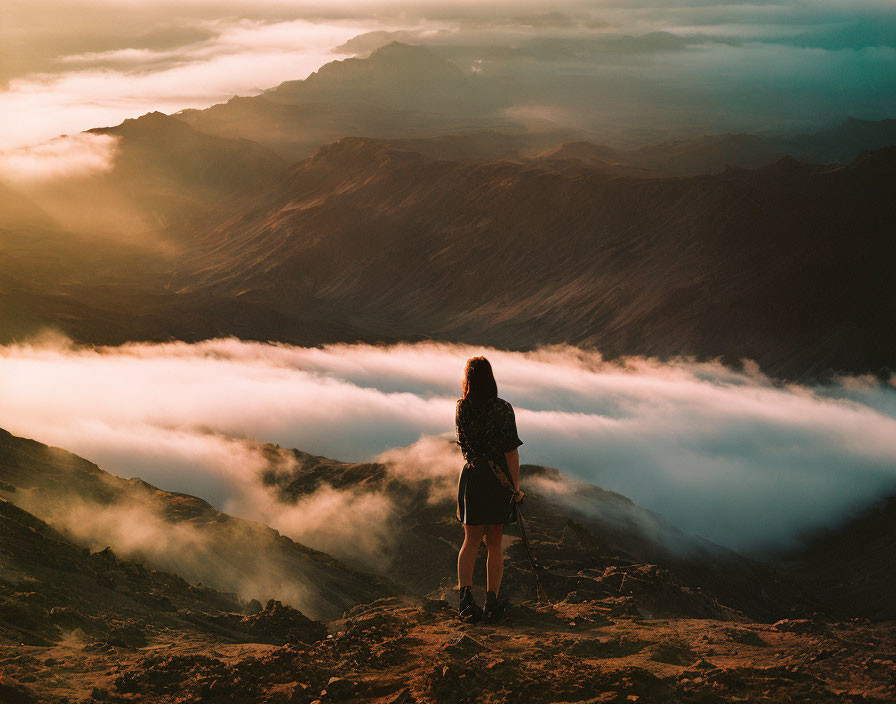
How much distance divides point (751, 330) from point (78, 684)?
216 feet

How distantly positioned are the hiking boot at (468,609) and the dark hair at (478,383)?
1650 mm

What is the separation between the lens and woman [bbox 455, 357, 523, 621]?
8.06 m

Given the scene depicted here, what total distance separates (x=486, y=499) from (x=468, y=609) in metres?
1.01

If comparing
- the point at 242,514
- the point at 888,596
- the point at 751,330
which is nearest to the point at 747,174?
the point at 751,330

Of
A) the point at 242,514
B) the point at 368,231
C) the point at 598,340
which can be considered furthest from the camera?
the point at 368,231

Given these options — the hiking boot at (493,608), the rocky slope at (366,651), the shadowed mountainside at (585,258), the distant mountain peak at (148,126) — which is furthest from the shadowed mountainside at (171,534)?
the distant mountain peak at (148,126)

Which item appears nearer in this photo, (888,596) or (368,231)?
(888,596)

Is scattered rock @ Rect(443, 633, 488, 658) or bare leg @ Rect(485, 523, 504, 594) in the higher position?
bare leg @ Rect(485, 523, 504, 594)

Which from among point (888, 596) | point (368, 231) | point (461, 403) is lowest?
point (888, 596)

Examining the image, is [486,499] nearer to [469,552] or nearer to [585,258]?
[469,552]

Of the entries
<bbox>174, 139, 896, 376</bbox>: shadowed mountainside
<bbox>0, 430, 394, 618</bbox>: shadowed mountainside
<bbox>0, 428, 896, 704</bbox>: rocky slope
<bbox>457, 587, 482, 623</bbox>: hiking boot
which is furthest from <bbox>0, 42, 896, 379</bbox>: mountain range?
<bbox>457, 587, 482, 623</bbox>: hiking boot

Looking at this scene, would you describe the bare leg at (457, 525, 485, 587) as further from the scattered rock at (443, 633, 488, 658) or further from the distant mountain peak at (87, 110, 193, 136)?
the distant mountain peak at (87, 110, 193, 136)

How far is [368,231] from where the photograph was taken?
345ft

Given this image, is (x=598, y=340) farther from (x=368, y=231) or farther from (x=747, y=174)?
(x=368, y=231)
